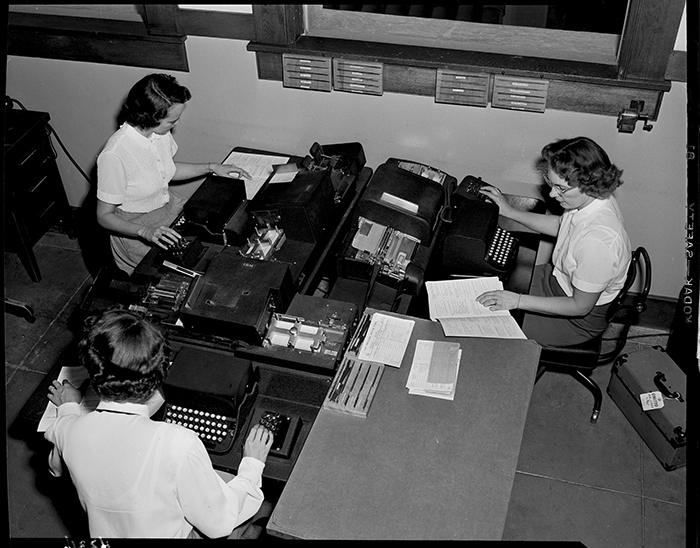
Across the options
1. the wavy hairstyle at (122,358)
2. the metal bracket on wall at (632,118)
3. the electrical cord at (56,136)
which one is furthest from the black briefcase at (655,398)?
the electrical cord at (56,136)

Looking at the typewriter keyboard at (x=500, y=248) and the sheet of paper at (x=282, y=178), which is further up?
the sheet of paper at (x=282, y=178)

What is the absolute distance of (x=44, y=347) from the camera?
3.82m

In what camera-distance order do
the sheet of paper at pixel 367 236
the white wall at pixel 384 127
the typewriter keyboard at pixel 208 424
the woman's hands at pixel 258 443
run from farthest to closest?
the white wall at pixel 384 127
the sheet of paper at pixel 367 236
the typewriter keyboard at pixel 208 424
the woman's hands at pixel 258 443

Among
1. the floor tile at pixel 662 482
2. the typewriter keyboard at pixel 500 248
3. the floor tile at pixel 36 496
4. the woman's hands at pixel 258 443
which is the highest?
the woman's hands at pixel 258 443

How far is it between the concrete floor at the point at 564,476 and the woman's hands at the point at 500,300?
871 mm

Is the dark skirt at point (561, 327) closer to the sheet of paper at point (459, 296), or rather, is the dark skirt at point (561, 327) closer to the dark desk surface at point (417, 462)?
the sheet of paper at point (459, 296)

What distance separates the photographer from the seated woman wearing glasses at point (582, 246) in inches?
109

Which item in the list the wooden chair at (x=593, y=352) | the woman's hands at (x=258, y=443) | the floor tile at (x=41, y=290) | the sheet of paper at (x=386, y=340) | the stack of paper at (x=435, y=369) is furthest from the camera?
the floor tile at (x=41, y=290)

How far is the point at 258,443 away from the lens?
2.30 m

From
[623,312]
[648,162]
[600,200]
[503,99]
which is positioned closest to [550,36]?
[503,99]

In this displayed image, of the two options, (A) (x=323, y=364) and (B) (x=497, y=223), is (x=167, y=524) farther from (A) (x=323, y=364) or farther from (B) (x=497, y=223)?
(B) (x=497, y=223)

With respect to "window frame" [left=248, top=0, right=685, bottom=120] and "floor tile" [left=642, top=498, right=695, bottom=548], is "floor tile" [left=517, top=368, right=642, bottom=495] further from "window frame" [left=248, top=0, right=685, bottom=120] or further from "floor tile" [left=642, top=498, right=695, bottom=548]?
"window frame" [left=248, top=0, right=685, bottom=120]

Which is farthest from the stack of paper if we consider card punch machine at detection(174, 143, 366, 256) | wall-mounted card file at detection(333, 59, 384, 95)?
wall-mounted card file at detection(333, 59, 384, 95)

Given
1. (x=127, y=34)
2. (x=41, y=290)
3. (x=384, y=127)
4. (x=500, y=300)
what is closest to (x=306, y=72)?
(x=384, y=127)
